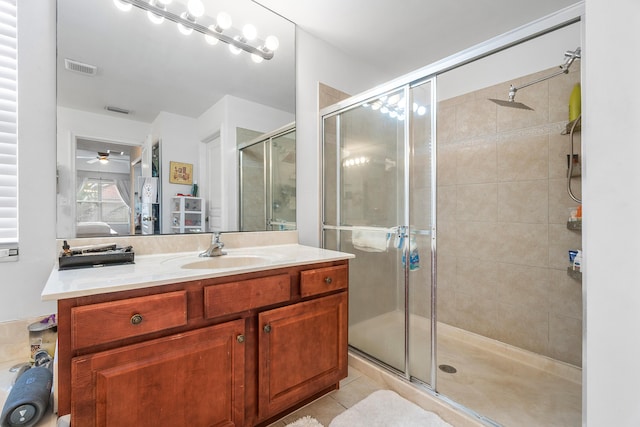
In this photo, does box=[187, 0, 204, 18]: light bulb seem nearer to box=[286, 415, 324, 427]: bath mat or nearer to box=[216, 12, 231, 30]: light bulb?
box=[216, 12, 231, 30]: light bulb

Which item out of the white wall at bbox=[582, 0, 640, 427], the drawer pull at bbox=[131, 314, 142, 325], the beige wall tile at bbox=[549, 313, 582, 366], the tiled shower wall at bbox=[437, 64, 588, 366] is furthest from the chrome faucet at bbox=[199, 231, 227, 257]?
the beige wall tile at bbox=[549, 313, 582, 366]

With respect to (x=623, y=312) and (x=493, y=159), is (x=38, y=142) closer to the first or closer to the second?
(x=623, y=312)

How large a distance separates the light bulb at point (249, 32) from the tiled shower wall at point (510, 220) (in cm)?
169

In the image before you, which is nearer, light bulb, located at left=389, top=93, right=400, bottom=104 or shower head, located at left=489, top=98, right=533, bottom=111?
light bulb, located at left=389, top=93, right=400, bottom=104

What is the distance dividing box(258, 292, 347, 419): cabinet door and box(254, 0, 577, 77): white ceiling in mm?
1887

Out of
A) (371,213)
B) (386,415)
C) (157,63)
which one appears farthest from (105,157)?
(386,415)

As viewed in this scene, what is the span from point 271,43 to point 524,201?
2.14 meters

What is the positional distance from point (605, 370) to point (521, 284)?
144 cm

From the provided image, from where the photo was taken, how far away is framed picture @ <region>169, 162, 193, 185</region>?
1.59 metres

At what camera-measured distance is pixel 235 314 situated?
45.2 inches

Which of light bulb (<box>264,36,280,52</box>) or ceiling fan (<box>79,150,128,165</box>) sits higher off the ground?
light bulb (<box>264,36,280,52</box>)

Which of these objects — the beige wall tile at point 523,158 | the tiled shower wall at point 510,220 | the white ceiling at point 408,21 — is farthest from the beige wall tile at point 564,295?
the white ceiling at point 408,21

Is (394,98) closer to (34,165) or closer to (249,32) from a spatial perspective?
(249,32)

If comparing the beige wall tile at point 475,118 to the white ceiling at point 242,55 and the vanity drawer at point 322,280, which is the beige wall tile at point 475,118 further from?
the vanity drawer at point 322,280
